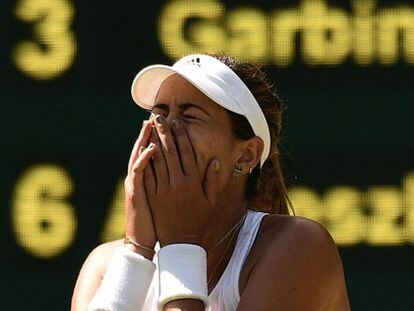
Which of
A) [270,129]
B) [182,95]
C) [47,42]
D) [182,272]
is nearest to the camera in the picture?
[182,272]

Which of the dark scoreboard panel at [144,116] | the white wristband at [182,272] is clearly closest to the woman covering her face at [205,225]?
the white wristband at [182,272]

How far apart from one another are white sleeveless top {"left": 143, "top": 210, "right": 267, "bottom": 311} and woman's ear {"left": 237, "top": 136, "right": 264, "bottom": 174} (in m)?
0.10

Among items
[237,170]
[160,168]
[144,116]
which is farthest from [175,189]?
[144,116]

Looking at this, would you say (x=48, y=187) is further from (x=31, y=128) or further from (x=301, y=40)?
(x=301, y=40)

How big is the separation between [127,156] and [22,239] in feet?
1.08

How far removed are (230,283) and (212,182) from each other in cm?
18

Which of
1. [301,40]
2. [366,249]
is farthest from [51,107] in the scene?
[366,249]

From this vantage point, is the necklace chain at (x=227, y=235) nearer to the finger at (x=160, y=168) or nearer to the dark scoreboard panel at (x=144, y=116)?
the finger at (x=160, y=168)

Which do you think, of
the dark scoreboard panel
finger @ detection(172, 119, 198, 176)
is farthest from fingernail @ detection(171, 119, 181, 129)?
the dark scoreboard panel

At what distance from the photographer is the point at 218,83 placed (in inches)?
84.8

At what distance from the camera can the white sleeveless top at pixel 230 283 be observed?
7.02ft

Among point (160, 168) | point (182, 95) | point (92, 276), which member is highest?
point (182, 95)

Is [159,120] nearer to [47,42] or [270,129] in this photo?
[270,129]

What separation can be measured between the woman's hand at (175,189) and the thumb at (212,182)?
11 millimetres
